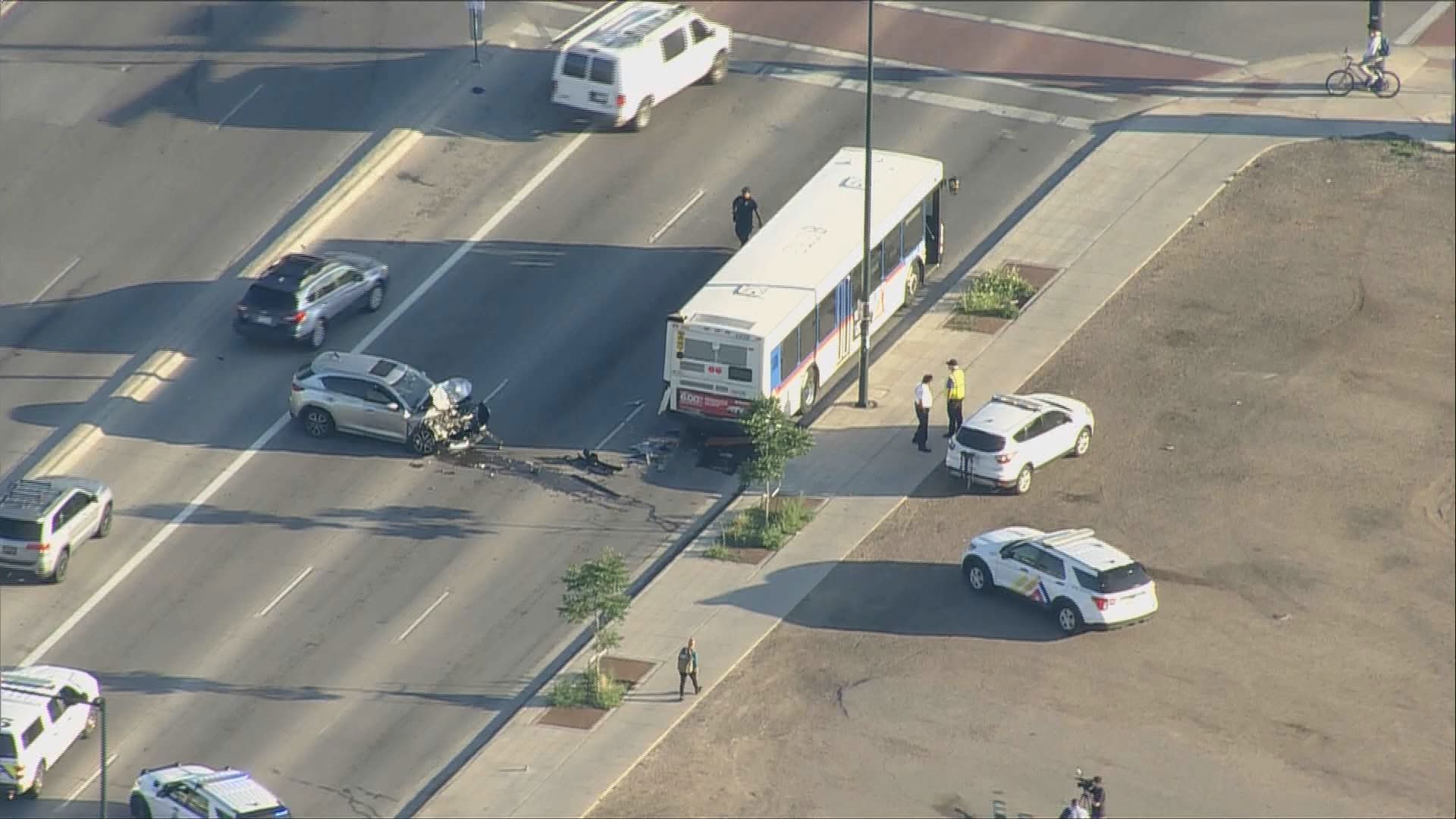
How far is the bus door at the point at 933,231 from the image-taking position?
232 feet

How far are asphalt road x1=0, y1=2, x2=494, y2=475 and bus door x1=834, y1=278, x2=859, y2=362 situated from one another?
1411cm

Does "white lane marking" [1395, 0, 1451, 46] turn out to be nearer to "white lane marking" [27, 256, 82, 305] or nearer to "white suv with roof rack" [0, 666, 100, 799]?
"white lane marking" [27, 256, 82, 305]

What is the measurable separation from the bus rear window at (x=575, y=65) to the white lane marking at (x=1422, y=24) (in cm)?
2218

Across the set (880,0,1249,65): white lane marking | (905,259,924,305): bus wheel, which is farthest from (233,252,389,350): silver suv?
(880,0,1249,65): white lane marking

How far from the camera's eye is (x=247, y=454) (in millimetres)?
66000

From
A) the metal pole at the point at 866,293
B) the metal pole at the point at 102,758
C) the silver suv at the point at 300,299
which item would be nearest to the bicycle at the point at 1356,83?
the metal pole at the point at 866,293

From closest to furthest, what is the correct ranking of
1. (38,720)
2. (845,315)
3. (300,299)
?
(38,720), (845,315), (300,299)

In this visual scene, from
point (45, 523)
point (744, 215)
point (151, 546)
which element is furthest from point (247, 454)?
point (744, 215)

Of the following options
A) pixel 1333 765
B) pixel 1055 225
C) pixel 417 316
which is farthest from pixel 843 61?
pixel 1333 765

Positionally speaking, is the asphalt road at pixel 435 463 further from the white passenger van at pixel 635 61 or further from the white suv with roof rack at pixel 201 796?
the white suv with roof rack at pixel 201 796

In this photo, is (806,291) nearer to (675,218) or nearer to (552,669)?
(675,218)

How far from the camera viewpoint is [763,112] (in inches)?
3056

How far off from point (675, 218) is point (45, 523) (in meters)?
18.4

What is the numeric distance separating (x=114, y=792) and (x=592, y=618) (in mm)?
9631
